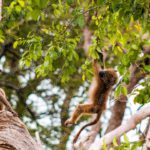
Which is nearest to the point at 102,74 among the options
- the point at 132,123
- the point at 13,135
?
the point at 132,123

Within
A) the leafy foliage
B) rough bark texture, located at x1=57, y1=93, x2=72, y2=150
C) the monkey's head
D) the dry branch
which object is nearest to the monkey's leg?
the monkey's head

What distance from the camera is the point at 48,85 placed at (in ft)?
38.5

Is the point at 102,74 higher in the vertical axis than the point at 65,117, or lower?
lower

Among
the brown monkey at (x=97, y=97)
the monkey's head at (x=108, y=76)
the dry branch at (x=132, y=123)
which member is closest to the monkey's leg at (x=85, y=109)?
the brown monkey at (x=97, y=97)

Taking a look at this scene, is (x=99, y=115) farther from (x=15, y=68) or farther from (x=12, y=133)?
(x=15, y=68)

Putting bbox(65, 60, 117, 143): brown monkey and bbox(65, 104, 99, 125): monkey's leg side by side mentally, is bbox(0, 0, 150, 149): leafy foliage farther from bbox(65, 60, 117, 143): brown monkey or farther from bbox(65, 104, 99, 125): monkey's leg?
bbox(65, 104, 99, 125): monkey's leg

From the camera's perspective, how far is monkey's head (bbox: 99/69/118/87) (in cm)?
683

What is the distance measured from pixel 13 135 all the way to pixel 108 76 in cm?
346

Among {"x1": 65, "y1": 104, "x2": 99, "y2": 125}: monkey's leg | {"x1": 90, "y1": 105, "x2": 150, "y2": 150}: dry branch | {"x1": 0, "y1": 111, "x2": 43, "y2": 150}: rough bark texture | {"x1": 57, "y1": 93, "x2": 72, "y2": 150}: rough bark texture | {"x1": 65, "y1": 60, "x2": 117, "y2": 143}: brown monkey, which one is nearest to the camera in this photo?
{"x1": 0, "y1": 111, "x2": 43, "y2": 150}: rough bark texture

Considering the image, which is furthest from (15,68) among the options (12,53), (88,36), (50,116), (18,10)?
(18,10)

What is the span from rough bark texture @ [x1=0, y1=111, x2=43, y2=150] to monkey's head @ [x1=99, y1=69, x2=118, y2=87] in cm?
318

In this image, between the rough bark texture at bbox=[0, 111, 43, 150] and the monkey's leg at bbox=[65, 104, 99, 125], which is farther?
the monkey's leg at bbox=[65, 104, 99, 125]

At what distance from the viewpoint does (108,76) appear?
22.8ft

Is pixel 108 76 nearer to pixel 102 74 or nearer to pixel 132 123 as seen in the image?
pixel 102 74
